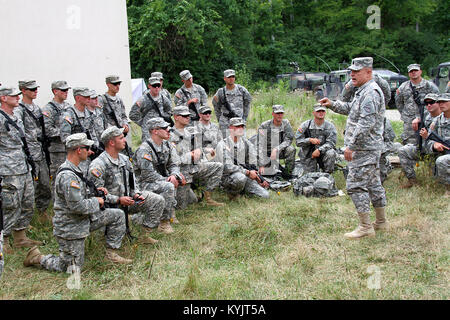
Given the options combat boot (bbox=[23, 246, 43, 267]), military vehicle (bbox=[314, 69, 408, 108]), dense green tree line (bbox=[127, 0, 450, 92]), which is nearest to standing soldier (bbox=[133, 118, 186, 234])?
combat boot (bbox=[23, 246, 43, 267])

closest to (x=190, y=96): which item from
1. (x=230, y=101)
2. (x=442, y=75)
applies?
(x=230, y=101)

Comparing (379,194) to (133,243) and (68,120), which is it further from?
(68,120)

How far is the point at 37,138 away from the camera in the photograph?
631 cm

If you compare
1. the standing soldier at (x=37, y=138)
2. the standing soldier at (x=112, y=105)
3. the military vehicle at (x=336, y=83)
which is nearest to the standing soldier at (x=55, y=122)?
the standing soldier at (x=37, y=138)

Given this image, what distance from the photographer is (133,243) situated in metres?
5.43

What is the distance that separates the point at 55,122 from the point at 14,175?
1.39 metres

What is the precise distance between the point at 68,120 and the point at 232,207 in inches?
102

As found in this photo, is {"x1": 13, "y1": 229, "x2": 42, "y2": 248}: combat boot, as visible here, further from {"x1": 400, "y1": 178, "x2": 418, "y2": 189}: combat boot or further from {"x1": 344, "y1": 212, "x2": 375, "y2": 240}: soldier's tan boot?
{"x1": 400, "y1": 178, "x2": 418, "y2": 189}: combat boot

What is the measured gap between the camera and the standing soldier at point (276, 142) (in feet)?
26.9

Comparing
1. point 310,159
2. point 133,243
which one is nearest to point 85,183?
point 133,243

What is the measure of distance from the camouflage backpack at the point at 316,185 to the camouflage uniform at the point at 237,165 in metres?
0.53

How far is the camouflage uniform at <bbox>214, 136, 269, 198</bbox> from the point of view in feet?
23.4

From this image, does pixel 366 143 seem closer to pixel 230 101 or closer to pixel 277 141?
pixel 277 141

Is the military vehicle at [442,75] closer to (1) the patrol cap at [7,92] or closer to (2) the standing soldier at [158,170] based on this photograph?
(2) the standing soldier at [158,170]
